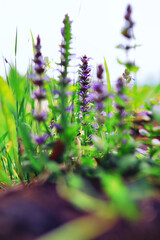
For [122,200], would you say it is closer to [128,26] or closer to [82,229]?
[82,229]

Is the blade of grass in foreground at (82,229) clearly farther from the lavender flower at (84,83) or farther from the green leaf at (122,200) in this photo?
the lavender flower at (84,83)

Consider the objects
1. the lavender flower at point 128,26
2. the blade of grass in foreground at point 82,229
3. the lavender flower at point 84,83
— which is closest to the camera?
the blade of grass in foreground at point 82,229

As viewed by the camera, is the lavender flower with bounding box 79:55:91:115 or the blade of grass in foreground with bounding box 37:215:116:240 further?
the lavender flower with bounding box 79:55:91:115

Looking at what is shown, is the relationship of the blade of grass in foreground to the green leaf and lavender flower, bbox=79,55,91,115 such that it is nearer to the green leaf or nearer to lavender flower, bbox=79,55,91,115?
the green leaf

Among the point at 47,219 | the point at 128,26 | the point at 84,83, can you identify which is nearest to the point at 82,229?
the point at 47,219

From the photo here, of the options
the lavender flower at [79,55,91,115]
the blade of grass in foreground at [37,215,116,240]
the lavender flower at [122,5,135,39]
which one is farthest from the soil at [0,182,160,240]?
the lavender flower at [79,55,91,115]

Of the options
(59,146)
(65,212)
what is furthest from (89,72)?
(65,212)

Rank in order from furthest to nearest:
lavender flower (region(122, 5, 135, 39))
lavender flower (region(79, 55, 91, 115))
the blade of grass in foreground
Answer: lavender flower (region(79, 55, 91, 115))
lavender flower (region(122, 5, 135, 39))
the blade of grass in foreground

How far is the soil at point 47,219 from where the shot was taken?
785 millimetres

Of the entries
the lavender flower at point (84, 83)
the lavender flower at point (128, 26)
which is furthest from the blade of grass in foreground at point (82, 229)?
the lavender flower at point (84, 83)

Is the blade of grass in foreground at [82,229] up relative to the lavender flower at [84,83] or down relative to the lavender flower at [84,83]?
down

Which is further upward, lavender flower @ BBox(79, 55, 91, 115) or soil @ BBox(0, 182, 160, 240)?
lavender flower @ BBox(79, 55, 91, 115)

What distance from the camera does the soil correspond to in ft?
2.57

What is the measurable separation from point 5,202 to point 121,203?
1.51 ft
